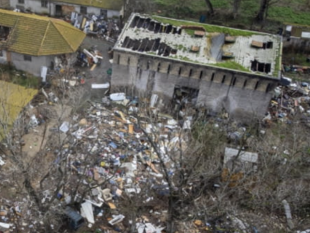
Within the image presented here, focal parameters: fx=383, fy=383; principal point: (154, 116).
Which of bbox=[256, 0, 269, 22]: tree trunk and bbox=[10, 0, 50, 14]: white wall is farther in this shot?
bbox=[256, 0, 269, 22]: tree trunk

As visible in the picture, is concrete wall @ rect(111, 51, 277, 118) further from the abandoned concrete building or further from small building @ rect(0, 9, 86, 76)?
small building @ rect(0, 9, 86, 76)

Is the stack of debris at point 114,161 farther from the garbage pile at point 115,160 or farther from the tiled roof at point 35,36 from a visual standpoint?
the tiled roof at point 35,36

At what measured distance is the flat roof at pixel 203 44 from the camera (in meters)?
22.0

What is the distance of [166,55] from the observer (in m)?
22.1

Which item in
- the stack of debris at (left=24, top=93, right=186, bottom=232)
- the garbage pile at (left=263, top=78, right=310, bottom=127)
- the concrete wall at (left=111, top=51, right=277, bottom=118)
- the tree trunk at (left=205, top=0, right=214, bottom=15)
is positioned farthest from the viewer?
the tree trunk at (left=205, top=0, right=214, bottom=15)

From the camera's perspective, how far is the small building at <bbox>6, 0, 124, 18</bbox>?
29.9 metres

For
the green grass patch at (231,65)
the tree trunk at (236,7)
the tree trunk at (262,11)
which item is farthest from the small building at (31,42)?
the tree trunk at (262,11)

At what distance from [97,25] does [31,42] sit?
24.0ft

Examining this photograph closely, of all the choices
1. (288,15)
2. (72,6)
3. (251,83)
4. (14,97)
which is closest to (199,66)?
(251,83)

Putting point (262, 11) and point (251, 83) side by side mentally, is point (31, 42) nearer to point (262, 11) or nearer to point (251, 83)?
point (251, 83)

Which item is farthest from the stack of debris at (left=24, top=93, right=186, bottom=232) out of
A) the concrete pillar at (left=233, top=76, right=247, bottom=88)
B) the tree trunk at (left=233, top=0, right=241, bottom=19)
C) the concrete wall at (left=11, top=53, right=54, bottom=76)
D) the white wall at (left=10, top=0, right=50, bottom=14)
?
the tree trunk at (left=233, top=0, right=241, bottom=19)

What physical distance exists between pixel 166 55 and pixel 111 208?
939cm

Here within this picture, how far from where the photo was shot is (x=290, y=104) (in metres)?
25.0

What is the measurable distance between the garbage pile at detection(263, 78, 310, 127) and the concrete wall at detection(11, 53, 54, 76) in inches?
551
